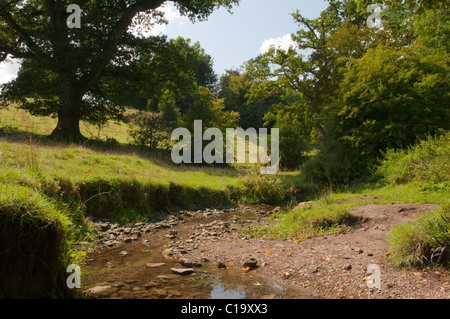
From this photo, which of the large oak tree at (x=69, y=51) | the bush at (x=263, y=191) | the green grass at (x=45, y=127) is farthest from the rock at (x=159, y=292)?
the green grass at (x=45, y=127)

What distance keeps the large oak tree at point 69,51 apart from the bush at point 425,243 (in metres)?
15.7

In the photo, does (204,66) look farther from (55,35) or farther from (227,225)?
(227,225)

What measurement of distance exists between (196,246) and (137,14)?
18218 millimetres

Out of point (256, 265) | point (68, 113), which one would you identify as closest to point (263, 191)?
point (256, 265)

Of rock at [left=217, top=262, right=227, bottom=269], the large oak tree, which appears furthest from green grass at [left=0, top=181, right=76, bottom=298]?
the large oak tree

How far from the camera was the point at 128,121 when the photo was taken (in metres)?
20.1

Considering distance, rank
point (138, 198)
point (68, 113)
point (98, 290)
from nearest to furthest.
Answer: point (98, 290)
point (138, 198)
point (68, 113)

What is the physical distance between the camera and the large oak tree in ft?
53.1

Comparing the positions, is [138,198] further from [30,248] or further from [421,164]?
[421,164]

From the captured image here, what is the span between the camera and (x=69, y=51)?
16.0 m

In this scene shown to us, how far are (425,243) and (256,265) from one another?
2.82 meters
